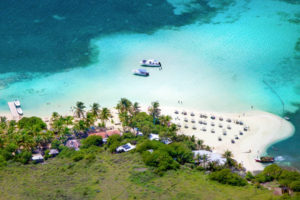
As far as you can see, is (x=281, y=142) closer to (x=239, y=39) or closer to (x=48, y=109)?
(x=239, y=39)

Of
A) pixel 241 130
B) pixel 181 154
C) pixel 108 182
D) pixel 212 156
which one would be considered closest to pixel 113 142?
pixel 108 182

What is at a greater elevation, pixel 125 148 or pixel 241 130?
pixel 125 148

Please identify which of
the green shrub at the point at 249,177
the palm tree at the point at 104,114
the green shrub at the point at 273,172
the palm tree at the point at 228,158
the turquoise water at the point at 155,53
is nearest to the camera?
the green shrub at the point at 273,172

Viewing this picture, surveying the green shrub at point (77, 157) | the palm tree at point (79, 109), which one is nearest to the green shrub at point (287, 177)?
the green shrub at point (77, 157)

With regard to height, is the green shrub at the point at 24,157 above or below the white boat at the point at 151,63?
below

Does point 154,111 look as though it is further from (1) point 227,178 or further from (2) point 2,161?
(2) point 2,161

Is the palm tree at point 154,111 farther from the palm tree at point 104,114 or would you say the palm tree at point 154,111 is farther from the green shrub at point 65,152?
the green shrub at point 65,152

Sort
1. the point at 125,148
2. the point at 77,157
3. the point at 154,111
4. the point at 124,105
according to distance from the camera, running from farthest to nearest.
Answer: the point at 154,111
the point at 124,105
the point at 125,148
the point at 77,157
